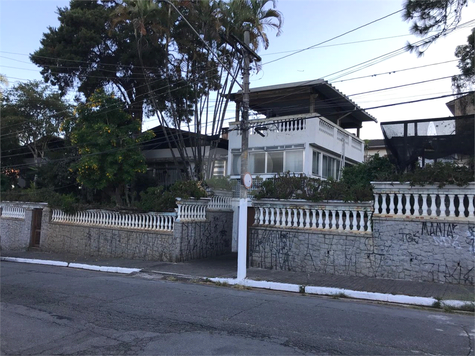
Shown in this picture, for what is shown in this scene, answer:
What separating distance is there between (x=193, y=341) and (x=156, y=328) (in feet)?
2.88

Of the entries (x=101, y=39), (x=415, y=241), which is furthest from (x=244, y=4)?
(x=415, y=241)

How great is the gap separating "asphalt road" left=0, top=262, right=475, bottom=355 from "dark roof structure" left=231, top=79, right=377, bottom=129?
1150cm

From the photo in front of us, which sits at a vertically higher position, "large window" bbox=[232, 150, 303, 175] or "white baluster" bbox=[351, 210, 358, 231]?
"large window" bbox=[232, 150, 303, 175]

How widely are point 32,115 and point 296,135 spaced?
17890 mm

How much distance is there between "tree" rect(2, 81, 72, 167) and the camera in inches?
966

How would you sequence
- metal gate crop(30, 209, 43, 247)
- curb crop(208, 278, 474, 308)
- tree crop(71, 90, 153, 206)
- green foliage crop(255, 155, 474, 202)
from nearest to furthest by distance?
1. curb crop(208, 278, 474, 308)
2. green foliage crop(255, 155, 474, 202)
3. tree crop(71, 90, 153, 206)
4. metal gate crop(30, 209, 43, 247)

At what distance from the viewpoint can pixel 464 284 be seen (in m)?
8.88

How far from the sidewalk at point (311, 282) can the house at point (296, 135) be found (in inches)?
238

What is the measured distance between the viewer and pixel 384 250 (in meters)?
9.92

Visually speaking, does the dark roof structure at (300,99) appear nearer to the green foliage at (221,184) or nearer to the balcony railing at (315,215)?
the green foliage at (221,184)

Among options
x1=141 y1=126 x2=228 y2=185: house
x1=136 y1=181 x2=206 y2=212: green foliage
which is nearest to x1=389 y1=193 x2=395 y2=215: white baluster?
x1=136 y1=181 x2=206 y2=212: green foliage

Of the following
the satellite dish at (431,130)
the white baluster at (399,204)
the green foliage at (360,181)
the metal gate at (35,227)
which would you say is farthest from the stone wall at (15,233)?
the satellite dish at (431,130)

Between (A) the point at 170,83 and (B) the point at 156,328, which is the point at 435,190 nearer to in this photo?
(B) the point at 156,328

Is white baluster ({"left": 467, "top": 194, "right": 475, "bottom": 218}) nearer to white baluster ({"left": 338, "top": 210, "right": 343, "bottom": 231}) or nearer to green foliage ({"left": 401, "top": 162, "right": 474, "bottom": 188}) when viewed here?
green foliage ({"left": 401, "top": 162, "right": 474, "bottom": 188})
